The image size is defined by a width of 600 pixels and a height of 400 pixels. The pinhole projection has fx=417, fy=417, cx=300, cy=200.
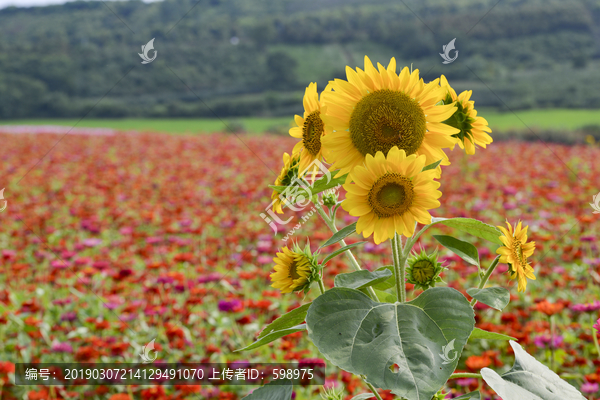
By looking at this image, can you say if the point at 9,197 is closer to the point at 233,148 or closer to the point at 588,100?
the point at 233,148

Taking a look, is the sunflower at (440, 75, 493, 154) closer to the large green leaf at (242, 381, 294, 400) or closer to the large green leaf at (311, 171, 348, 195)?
the large green leaf at (311, 171, 348, 195)

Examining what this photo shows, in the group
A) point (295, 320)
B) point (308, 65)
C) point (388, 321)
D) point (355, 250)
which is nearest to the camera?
point (388, 321)

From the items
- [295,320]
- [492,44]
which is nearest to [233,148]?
[295,320]

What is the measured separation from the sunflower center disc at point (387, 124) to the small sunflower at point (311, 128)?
10 cm

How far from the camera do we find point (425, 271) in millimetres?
812

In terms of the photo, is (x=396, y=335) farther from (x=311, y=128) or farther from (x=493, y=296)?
(x=311, y=128)

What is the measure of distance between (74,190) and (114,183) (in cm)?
42

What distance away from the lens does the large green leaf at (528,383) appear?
70 centimetres

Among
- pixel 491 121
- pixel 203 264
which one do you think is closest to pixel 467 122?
pixel 203 264

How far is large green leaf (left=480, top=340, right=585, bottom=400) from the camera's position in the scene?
70 cm

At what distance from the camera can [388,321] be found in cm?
65

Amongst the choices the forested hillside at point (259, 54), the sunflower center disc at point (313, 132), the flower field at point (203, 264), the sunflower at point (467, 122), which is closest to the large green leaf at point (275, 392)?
the flower field at point (203, 264)

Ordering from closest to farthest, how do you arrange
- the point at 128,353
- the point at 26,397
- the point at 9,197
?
the point at 26,397 → the point at 128,353 → the point at 9,197

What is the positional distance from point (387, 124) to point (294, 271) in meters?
0.33
